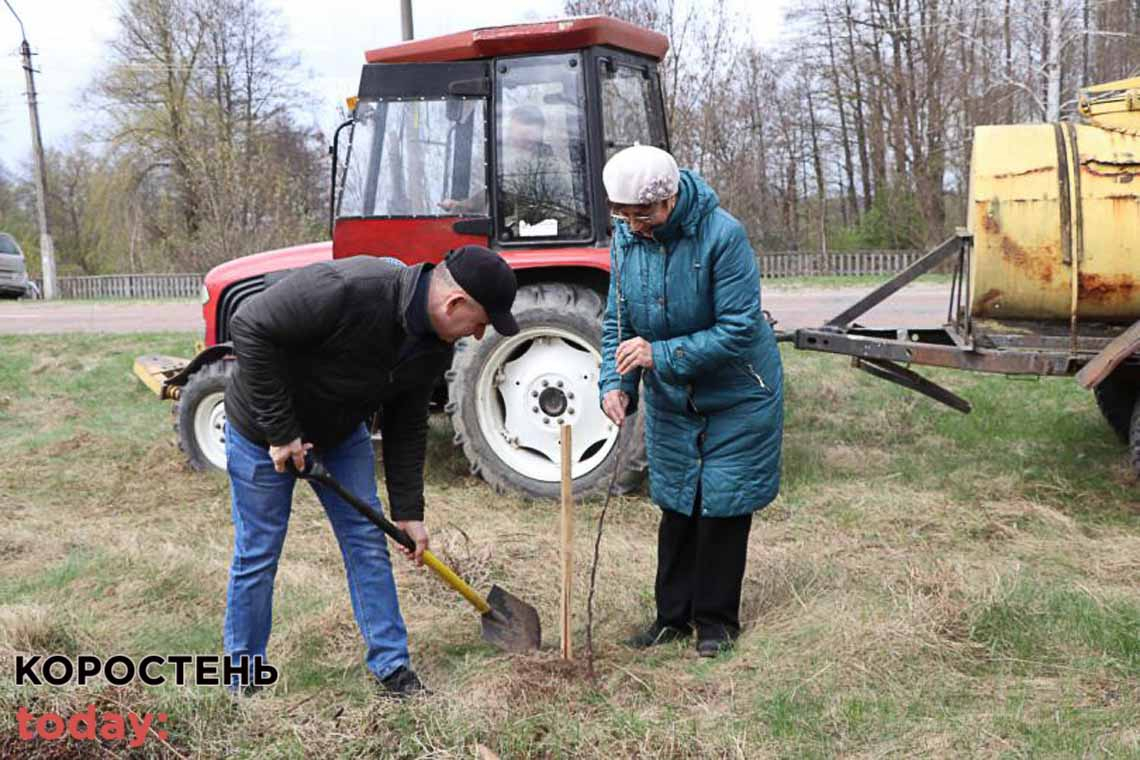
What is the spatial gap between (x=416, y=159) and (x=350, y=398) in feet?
9.92

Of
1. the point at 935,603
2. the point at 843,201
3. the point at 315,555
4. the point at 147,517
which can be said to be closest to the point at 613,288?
the point at 935,603

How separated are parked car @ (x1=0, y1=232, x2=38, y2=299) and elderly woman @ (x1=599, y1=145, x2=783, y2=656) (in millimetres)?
20581

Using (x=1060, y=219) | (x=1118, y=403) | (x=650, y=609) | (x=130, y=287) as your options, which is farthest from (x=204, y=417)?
(x=130, y=287)

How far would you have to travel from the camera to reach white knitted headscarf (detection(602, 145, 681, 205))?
134 inches

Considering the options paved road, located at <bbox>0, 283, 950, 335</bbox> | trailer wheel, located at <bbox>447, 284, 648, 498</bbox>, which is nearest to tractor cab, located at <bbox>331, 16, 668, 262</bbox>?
trailer wheel, located at <bbox>447, 284, 648, 498</bbox>

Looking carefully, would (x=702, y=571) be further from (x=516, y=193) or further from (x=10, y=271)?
(x=10, y=271)

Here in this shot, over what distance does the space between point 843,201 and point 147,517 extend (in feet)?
90.7

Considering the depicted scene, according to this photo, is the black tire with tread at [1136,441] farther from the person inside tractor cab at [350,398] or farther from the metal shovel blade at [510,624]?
the person inside tractor cab at [350,398]

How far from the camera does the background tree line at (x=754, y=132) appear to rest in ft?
71.3

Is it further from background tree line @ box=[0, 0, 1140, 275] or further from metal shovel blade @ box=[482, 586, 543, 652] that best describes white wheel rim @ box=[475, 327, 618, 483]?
background tree line @ box=[0, 0, 1140, 275]

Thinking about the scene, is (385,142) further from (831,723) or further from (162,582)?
(831,723)

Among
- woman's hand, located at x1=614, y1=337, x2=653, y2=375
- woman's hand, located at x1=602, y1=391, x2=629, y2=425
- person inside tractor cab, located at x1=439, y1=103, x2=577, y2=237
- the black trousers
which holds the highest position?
person inside tractor cab, located at x1=439, y1=103, x2=577, y2=237

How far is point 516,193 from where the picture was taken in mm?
5930

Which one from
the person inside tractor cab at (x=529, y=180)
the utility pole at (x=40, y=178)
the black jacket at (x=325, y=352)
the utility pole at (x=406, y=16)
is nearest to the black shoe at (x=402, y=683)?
the black jacket at (x=325, y=352)
